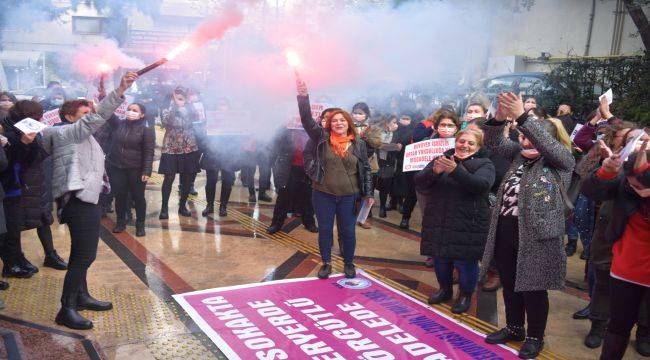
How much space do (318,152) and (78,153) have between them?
235cm

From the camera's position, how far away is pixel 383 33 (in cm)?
1089

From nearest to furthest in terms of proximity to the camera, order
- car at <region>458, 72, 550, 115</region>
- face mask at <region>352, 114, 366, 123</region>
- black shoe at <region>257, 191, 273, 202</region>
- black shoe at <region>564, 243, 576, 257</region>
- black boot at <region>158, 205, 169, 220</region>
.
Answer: black shoe at <region>564, 243, 576, 257</region> < face mask at <region>352, 114, 366, 123</region> < black boot at <region>158, 205, 169, 220</region> < black shoe at <region>257, 191, 273, 202</region> < car at <region>458, 72, 550, 115</region>

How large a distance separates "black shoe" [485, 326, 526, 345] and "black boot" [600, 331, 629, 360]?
0.97 meters

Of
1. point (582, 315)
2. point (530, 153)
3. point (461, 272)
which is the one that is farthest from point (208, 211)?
point (530, 153)

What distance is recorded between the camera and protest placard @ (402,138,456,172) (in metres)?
5.57

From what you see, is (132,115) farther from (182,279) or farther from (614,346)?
(614,346)

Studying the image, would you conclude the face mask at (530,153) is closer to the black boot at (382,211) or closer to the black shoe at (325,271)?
the black shoe at (325,271)

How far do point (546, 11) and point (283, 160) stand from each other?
11584mm

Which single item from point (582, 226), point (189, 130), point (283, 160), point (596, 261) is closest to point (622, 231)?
point (596, 261)

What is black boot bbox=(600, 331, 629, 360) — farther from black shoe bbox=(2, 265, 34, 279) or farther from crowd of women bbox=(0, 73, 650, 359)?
black shoe bbox=(2, 265, 34, 279)

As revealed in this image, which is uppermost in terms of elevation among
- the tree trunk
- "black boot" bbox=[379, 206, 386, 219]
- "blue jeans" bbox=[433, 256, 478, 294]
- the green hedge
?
the tree trunk

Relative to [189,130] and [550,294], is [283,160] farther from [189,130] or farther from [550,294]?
[550,294]

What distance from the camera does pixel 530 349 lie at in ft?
13.9

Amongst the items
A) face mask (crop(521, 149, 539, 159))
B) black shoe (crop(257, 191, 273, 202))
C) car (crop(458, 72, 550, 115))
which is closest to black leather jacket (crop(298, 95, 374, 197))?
face mask (crop(521, 149, 539, 159))
